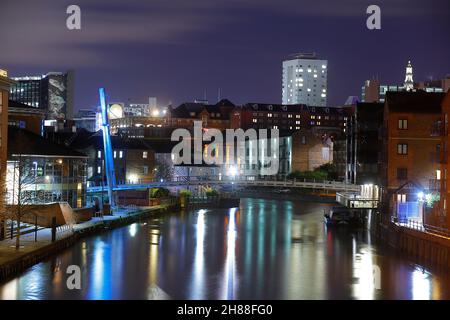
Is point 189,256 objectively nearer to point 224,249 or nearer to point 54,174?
point 224,249

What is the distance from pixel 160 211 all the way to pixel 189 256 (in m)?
21.5

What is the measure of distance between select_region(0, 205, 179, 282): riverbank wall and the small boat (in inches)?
539

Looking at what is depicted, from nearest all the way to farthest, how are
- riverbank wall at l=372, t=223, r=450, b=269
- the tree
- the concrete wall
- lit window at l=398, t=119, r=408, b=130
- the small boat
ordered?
riverbank wall at l=372, t=223, r=450, b=269, the tree, the concrete wall, lit window at l=398, t=119, r=408, b=130, the small boat

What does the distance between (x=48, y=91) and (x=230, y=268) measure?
117359mm

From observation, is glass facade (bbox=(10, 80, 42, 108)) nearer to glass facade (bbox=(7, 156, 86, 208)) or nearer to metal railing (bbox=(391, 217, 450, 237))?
glass facade (bbox=(7, 156, 86, 208))

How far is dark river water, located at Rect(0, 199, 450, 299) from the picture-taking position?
81.8 ft

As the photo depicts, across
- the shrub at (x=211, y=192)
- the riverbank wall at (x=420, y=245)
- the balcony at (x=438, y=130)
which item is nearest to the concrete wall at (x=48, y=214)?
the riverbank wall at (x=420, y=245)

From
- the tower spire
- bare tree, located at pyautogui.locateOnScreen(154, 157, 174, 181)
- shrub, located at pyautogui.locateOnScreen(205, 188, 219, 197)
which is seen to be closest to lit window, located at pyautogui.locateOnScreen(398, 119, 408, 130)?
shrub, located at pyautogui.locateOnScreen(205, 188, 219, 197)

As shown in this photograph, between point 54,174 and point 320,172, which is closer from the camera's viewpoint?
point 54,174

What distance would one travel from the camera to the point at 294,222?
4903cm

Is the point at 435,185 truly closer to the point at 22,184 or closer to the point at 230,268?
the point at 230,268

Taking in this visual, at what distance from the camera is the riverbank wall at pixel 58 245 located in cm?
2486
